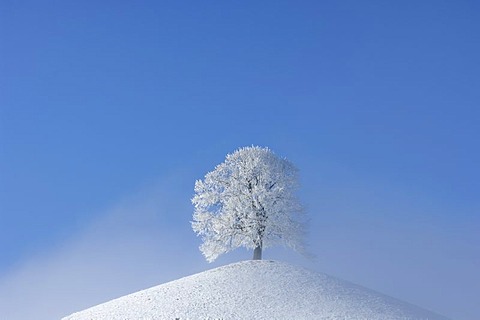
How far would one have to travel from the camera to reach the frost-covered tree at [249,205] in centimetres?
5272

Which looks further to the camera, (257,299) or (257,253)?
(257,253)

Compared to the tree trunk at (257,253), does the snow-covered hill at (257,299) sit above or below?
below

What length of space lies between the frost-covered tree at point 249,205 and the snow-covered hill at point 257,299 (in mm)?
2428

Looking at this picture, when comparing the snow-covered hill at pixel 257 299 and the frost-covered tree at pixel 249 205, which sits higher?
the frost-covered tree at pixel 249 205

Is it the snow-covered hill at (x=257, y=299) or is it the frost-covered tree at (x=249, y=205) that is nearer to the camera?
the snow-covered hill at (x=257, y=299)

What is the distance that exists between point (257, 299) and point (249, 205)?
1147 centimetres

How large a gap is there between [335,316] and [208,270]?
14437 mm

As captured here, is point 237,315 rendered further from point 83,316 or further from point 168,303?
point 83,316

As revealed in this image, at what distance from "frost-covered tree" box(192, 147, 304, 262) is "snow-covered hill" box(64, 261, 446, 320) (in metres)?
2.43

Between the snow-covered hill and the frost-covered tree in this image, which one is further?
the frost-covered tree

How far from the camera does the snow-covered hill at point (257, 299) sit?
40.6m

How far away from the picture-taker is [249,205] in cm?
5288

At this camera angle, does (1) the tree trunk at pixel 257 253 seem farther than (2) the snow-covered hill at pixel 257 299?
Yes

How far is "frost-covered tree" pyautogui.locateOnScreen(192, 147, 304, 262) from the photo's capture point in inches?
2076
